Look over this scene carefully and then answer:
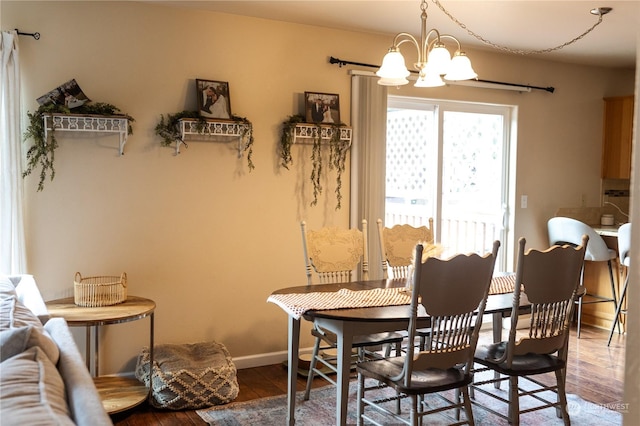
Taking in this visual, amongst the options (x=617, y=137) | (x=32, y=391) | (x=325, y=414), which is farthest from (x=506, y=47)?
(x=32, y=391)

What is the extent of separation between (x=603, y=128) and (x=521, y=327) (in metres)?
2.16

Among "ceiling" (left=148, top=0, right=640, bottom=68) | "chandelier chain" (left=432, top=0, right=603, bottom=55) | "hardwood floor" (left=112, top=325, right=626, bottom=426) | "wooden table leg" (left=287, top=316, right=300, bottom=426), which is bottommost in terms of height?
"hardwood floor" (left=112, top=325, right=626, bottom=426)

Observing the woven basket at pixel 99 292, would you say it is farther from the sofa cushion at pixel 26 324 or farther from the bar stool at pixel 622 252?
the bar stool at pixel 622 252

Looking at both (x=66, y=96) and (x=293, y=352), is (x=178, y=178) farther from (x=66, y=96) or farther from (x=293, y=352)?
(x=293, y=352)

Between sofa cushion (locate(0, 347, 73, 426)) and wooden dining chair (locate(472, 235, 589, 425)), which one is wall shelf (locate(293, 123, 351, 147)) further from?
sofa cushion (locate(0, 347, 73, 426))

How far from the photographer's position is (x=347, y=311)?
8.66ft

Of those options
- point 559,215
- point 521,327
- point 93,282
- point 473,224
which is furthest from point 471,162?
point 93,282

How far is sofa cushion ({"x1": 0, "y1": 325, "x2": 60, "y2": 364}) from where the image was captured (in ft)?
5.36

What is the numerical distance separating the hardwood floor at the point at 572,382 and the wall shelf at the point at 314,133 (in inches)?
64.7

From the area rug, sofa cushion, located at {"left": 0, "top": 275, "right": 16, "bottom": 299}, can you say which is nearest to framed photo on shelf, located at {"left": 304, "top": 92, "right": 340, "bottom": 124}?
the area rug

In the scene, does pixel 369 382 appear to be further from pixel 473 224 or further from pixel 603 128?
pixel 603 128

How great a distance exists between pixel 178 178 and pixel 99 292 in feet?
3.01

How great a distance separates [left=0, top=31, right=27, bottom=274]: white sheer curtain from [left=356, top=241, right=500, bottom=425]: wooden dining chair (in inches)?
83.4

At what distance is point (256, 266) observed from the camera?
4.15 m
